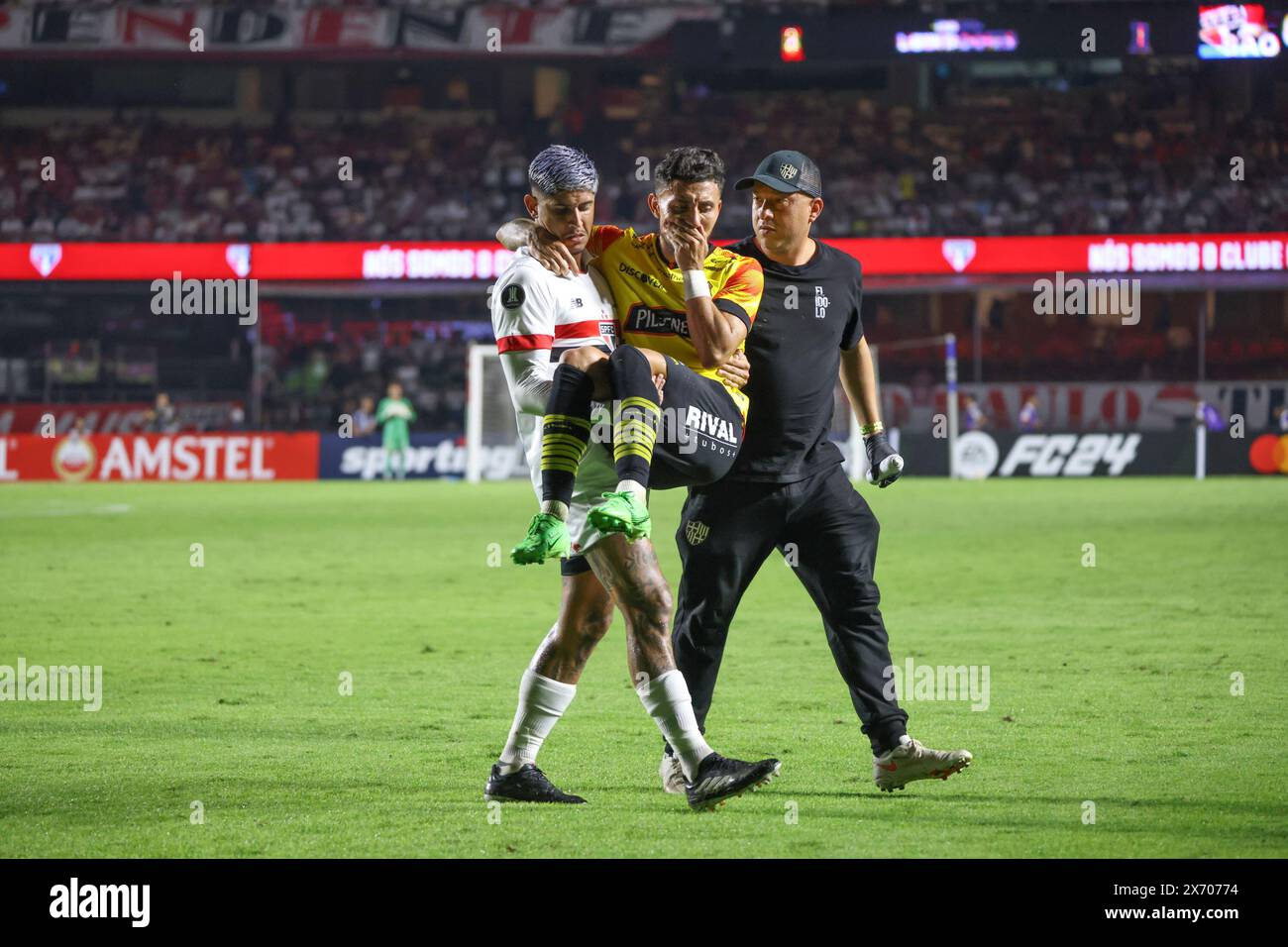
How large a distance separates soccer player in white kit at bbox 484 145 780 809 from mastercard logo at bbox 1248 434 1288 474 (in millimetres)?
29521

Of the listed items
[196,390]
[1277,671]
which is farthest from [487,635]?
[196,390]

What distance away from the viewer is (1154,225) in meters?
38.0

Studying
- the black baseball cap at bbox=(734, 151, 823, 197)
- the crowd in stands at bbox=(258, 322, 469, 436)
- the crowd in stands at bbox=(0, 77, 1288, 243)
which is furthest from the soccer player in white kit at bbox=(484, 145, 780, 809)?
the crowd in stands at bbox=(0, 77, 1288, 243)

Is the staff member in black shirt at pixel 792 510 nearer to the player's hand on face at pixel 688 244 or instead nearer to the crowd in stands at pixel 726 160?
the player's hand on face at pixel 688 244

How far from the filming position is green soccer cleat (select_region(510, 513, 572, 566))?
204 inches

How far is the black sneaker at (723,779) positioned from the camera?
5461 millimetres

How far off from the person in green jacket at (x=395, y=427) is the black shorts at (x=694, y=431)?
1070 inches

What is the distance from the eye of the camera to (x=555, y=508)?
5.29 m

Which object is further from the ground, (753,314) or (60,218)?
(60,218)

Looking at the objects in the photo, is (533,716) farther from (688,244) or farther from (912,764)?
(688,244)

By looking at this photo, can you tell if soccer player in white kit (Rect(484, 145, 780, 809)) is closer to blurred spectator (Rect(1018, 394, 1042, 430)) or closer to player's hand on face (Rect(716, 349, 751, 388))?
player's hand on face (Rect(716, 349, 751, 388))

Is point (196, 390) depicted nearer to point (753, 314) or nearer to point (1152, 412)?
point (1152, 412)

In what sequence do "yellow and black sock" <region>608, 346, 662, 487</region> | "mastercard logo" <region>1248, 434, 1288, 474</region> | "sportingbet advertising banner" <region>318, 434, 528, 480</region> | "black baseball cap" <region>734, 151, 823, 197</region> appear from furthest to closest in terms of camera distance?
"sportingbet advertising banner" <region>318, 434, 528, 480</region>, "mastercard logo" <region>1248, 434, 1288, 474</region>, "black baseball cap" <region>734, 151, 823, 197</region>, "yellow and black sock" <region>608, 346, 662, 487</region>
